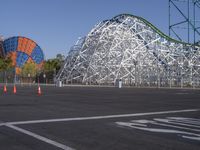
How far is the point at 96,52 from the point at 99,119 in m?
66.8

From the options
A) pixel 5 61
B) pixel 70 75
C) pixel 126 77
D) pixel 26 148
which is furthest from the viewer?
pixel 5 61

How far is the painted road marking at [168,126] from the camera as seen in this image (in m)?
9.93

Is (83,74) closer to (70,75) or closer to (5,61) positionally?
(70,75)

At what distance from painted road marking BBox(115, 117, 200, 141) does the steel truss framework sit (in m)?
54.4

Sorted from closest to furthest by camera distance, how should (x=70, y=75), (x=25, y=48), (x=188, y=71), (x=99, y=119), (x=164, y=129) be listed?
1. (x=164, y=129)
2. (x=99, y=119)
3. (x=188, y=71)
4. (x=70, y=75)
5. (x=25, y=48)

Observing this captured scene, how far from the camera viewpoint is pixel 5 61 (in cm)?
12569

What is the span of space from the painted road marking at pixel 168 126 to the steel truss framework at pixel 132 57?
54391 millimetres

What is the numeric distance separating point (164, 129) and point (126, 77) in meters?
66.3

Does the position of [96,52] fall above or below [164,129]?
above

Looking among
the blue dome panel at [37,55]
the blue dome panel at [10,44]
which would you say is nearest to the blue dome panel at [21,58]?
the blue dome panel at [37,55]

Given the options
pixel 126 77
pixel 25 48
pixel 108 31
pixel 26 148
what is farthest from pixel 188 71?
pixel 25 48

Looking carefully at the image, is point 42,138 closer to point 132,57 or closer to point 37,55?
point 132,57

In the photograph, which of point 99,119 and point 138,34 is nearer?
point 99,119

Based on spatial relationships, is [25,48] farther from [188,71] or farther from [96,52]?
[188,71]
